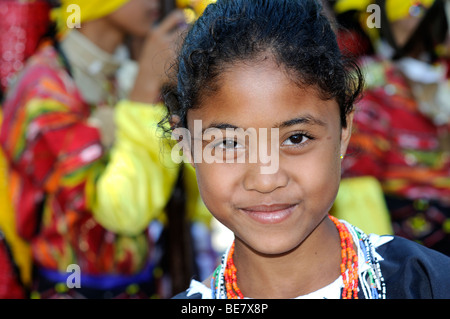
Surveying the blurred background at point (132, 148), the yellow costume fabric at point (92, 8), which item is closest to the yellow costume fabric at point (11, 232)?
the blurred background at point (132, 148)

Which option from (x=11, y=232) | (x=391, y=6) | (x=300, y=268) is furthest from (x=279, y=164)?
(x=391, y=6)

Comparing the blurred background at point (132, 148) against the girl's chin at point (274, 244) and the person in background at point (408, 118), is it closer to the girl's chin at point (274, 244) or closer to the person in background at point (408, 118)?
the person in background at point (408, 118)

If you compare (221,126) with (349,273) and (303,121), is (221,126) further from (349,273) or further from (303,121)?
(349,273)

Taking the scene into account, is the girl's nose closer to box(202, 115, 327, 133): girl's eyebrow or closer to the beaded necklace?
box(202, 115, 327, 133): girl's eyebrow

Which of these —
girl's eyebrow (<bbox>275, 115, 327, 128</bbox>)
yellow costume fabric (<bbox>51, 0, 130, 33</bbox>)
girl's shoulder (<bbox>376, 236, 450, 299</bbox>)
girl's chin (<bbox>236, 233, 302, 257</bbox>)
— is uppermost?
yellow costume fabric (<bbox>51, 0, 130, 33</bbox>)

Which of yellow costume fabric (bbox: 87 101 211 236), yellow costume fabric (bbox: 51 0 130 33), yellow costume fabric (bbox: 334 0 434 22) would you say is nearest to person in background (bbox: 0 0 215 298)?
yellow costume fabric (bbox: 87 101 211 236)

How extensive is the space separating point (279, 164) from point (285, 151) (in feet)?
0.09

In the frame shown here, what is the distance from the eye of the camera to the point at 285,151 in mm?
1164

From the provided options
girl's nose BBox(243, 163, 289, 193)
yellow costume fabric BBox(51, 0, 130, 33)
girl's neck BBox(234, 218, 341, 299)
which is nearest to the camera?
girl's nose BBox(243, 163, 289, 193)

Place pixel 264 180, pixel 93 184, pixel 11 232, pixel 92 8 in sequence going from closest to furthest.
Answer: pixel 264 180 → pixel 93 184 → pixel 11 232 → pixel 92 8

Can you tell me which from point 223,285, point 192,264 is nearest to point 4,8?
point 192,264

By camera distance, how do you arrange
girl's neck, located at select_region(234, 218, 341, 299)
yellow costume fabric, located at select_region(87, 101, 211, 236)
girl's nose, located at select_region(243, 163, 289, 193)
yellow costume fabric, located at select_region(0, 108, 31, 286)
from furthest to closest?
yellow costume fabric, located at select_region(0, 108, 31, 286)
yellow costume fabric, located at select_region(87, 101, 211, 236)
girl's neck, located at select_region(234, 218, 341, 299)
girl's nose, located at select_region(243, 163, 289, 193)

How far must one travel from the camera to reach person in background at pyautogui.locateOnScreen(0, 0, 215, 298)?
198cm

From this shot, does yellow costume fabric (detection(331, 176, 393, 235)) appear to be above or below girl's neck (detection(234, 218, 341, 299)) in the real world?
above
